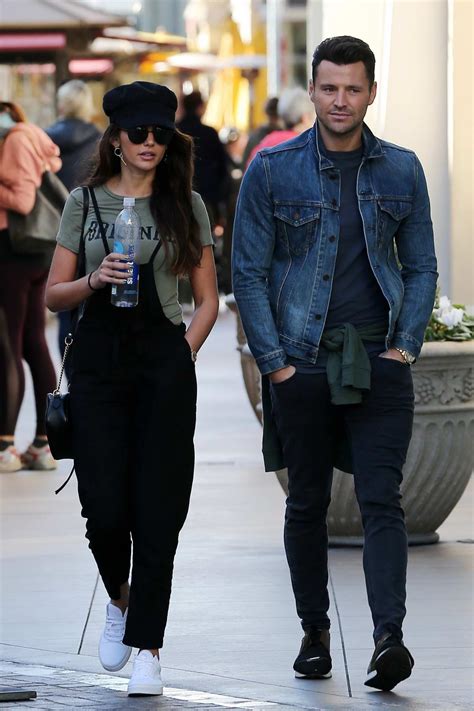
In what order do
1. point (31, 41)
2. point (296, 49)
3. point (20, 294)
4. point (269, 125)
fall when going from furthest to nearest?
point (296, 49) → point (31, 41) → point (269, 125) → point (20, 294)

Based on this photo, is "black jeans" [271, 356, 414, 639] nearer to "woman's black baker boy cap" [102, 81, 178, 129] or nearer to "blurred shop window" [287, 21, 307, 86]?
"woman's black baker boy cap" [102, 81, 178, 129]

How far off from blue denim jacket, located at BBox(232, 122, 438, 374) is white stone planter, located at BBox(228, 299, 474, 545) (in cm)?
184

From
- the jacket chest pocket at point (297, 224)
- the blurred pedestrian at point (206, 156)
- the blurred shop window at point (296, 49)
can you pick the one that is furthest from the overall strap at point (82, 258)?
the blurred shop window at point (296, 49)

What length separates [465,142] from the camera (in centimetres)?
991

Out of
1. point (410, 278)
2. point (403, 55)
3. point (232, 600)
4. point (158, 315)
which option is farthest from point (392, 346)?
point (403, 55)

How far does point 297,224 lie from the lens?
560 centimetres

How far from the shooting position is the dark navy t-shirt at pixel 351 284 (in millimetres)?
5602

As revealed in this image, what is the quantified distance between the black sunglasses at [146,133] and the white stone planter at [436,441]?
7.46 feet

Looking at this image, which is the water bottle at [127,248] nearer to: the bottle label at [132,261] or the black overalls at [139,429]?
the bottle label at [132,261]

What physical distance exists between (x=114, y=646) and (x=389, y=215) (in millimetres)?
1558

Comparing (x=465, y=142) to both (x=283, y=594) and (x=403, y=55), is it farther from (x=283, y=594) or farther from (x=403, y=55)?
(x=283, y=594)

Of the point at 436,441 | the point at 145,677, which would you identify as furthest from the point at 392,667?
the point at 436,441

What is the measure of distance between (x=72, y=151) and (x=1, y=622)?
18.4 ft

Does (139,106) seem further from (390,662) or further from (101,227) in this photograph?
(390,662)
